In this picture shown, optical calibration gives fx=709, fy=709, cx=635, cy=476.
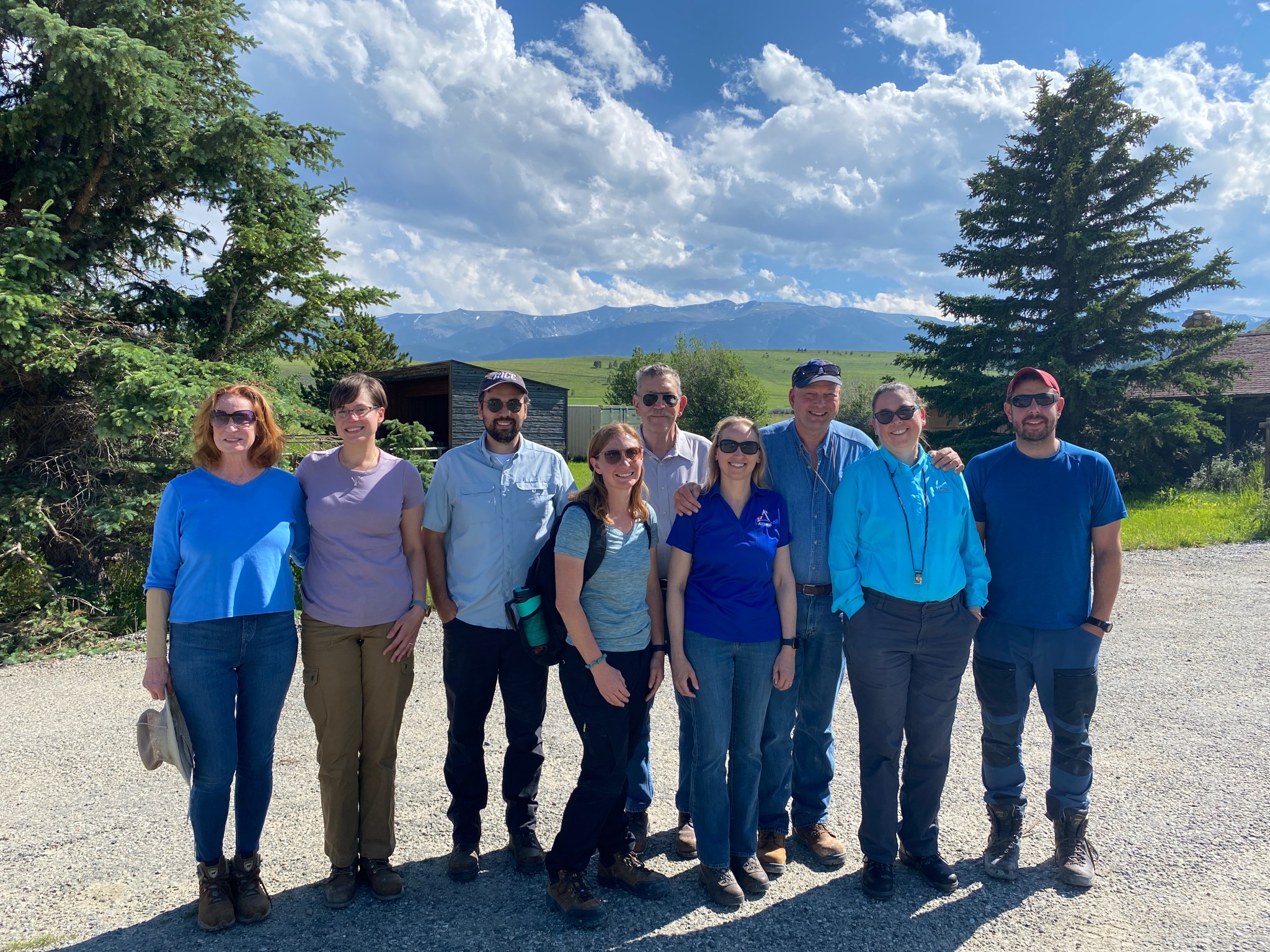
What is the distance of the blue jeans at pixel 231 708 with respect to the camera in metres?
A: 2.99

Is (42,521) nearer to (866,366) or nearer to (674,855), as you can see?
(674,855)

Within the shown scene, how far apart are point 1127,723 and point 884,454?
3564mm

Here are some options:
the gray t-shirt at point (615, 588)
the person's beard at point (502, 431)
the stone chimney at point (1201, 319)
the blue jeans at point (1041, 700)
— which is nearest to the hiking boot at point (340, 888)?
the gray t-shirt at point (615, 588)

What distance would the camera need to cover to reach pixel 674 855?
3607 millimetres

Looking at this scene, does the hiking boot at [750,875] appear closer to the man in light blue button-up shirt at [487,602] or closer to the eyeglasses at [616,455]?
the man in light blue button-up shirt at [487,602]

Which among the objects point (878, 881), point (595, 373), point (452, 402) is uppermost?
point (595, 373)

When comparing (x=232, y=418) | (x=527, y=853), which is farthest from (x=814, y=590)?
(x=232, y=418)

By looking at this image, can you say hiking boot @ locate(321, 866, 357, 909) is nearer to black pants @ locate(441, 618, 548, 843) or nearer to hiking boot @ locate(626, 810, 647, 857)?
black pants @ locate(441, 618, 548, 843)

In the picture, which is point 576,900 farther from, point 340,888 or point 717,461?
point 717,461

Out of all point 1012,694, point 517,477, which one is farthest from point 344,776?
point 1012,694

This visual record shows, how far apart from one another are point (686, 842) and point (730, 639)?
3.93 feet

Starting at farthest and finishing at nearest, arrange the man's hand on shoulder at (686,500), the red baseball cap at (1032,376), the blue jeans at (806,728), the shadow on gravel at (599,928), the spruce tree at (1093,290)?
1. the spruce tree at (1093,290)
2. the red baseball cap at (1032,376)
3. the blue jeans at (806,728)
4. the man's hand on shoulder at (686,500)
5. the shadow on gravel at (599,928)

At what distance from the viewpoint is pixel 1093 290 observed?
20547 millimetres

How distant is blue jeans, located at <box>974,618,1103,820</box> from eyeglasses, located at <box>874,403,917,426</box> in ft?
3.81
